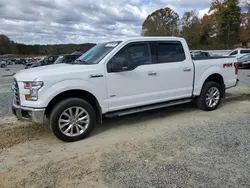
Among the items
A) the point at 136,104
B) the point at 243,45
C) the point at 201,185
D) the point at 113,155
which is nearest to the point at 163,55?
the point at 136,104

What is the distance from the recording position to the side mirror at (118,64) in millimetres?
4594

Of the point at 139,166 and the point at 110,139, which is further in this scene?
the point at 110,139

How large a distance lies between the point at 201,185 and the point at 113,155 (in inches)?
56.7

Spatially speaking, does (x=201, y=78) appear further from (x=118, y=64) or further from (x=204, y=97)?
(x=118, y=64)

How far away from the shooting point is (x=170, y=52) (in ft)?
18.3

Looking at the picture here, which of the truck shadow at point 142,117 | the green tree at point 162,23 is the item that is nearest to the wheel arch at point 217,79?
the truck shadow at point 142,117

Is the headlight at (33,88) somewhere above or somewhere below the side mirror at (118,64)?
below

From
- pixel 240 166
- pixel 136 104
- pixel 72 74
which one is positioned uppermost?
pixel 72 74

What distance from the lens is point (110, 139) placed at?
4.54 meters

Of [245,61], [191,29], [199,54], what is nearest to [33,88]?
[199,54]

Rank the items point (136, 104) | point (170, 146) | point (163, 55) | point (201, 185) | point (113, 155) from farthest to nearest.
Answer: point (163, 55) → point (136, 104) → point (170, 146) → point (113, 155) → point (201, 185)

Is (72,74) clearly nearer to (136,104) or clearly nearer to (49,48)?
(136,104)

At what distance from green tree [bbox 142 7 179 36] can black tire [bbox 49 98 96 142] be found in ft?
158

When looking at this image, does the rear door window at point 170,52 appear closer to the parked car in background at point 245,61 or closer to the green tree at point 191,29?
the parked car in background at point 245,61
